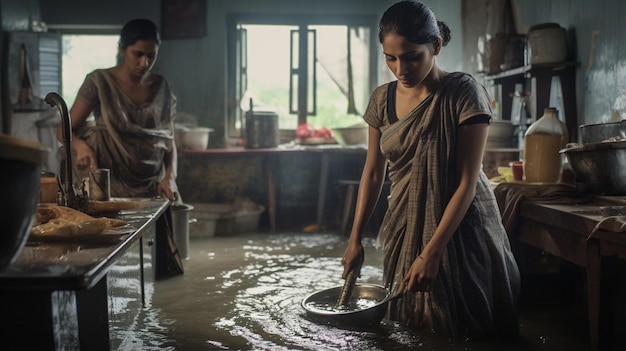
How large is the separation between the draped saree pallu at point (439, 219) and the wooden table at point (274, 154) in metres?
4.41

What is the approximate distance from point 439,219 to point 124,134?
8.29ft

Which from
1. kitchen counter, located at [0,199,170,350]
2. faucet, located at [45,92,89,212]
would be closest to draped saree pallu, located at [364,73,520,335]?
kitchen counter, located at [0,199,170,350]

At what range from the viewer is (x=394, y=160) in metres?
3.11

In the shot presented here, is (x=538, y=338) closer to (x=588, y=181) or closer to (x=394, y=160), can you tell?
(x=588, y=181)

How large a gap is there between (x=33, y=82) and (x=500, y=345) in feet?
22.6

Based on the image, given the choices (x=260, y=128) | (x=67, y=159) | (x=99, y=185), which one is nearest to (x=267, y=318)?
(x=99, y=185)

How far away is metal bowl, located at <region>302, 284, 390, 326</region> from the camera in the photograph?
3018 mm

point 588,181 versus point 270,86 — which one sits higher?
point 270,86

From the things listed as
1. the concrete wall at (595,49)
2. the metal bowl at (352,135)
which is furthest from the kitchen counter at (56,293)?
the metal bowl at (352,135)

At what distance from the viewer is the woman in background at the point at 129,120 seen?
430cm

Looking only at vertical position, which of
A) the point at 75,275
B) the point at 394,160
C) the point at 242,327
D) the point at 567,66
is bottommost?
the point at 242,327

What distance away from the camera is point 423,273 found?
2.71m

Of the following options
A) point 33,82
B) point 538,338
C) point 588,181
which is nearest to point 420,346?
point 538,338

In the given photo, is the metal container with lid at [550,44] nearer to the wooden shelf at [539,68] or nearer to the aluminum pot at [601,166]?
the wooden shelf at [539,68]
